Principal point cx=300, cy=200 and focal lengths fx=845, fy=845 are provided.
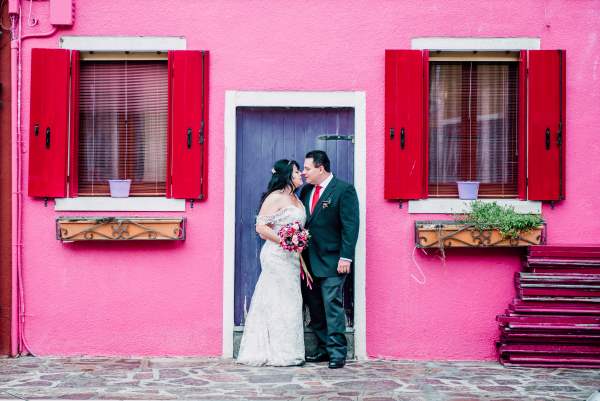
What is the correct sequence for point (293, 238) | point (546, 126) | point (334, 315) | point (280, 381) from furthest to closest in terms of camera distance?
1. point (546, 126)
2. point (334, 315)
3. point (293, 238)
4. point (280, 381)

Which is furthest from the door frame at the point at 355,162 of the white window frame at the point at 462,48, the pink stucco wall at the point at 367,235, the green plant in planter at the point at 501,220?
the green plant in planter at the point at 501,220

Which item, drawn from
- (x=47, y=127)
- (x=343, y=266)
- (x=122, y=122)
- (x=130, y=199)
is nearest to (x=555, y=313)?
(x=343, y=266)

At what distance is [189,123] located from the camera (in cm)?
827

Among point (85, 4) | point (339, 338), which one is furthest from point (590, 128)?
point (85, 4)

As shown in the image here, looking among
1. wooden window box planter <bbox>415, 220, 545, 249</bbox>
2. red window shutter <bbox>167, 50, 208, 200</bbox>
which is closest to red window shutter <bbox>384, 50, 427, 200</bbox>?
wooden window box planter <bbox>415, 220, 545, 249</bbox>

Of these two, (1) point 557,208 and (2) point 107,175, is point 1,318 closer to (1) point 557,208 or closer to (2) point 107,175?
(2) point 107,175

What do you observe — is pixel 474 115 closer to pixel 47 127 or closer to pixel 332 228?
pixel 332 228

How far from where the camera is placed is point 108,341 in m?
8.32

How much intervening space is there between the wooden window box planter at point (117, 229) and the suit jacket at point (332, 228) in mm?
1351

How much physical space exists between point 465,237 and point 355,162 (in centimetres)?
129

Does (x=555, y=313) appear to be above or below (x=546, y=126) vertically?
below

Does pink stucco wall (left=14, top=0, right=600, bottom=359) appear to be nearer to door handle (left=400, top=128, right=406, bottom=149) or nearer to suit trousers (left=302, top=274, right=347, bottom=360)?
door handle (left=400, top=128, right=406, bottom=149)

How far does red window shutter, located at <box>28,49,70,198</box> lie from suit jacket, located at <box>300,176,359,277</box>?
252 cm

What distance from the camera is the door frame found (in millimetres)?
8289
